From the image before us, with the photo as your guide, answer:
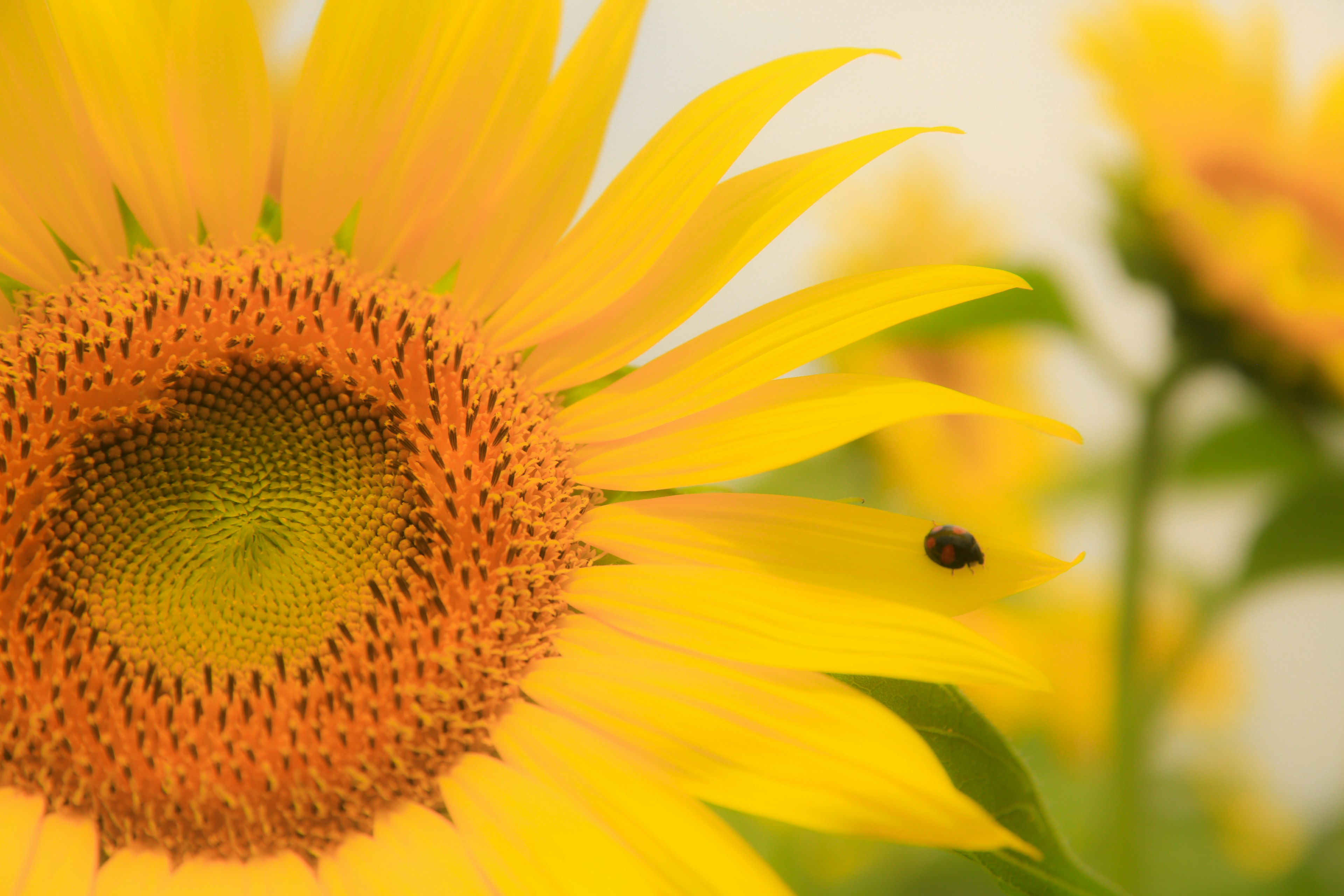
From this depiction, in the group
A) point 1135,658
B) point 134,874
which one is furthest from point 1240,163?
point 134,874

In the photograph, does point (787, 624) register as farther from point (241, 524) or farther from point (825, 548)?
point (241, 524)

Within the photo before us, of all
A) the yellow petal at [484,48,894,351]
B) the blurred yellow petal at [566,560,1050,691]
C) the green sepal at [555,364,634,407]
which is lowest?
the blurred yellow petal at [566,560,1050,691]

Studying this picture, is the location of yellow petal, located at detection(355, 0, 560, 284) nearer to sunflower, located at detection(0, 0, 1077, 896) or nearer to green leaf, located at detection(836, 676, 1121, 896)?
sunflower, located at detection(0, 0, 1077, 896)

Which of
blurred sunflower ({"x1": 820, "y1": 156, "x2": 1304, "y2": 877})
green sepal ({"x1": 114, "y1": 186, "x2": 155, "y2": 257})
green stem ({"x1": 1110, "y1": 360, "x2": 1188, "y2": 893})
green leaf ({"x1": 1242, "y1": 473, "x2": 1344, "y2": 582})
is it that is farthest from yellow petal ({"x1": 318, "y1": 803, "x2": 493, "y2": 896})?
green leaf ({"x1": 1242, "y1": 473, "x2": 1344, "y2": 582})

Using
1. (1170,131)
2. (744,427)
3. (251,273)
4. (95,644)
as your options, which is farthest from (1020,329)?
(95,644)

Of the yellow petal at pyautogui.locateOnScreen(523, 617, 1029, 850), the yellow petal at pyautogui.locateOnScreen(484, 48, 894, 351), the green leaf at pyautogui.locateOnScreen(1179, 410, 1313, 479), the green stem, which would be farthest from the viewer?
the green leaf at pyautogui.locateOnScreen(1179, 410, 1313, 479)

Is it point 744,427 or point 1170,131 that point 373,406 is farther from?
point 1170,131
